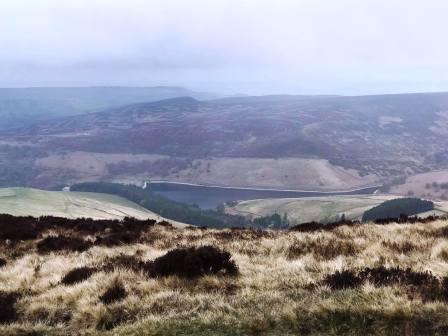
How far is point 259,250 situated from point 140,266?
4.04 metres

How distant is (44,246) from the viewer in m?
22.1

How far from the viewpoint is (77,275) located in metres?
14.2

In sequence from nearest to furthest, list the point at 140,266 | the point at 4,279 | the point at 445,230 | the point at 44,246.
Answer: the point at 140,266, the point at 4,279, the point at 445,230, the point at 44,246

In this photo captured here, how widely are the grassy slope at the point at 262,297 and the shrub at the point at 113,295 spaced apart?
Result: 8.5 inches

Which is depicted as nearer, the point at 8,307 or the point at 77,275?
the point at 8,307

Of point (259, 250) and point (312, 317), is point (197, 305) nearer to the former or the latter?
point (312, 317)

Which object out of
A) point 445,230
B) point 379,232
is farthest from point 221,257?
point 445,230

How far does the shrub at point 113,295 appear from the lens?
438 inches

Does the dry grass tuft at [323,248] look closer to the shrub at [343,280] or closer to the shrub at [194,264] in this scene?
the shrub at [194,264]

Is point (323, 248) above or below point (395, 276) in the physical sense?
below

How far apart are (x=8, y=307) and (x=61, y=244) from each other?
35.1 ft

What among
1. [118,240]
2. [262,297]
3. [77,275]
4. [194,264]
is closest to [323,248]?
[194,264]

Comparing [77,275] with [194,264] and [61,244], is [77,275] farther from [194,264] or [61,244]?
[61,244]

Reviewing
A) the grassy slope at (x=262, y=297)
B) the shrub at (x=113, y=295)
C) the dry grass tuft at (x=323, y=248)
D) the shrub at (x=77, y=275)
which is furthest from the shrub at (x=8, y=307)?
the dry grass tuft at (x=323, y=248)
